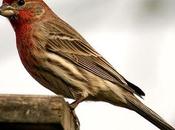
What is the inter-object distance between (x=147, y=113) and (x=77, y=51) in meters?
1.80

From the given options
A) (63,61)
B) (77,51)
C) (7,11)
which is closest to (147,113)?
(63,61)

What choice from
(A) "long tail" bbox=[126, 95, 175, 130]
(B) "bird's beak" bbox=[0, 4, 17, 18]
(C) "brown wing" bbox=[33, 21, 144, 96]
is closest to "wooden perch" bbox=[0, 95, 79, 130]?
(A) "long tail" bbox=[126, 95, 175, 130]

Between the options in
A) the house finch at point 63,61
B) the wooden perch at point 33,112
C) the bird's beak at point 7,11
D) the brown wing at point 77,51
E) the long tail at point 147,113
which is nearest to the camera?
the wooden perch at point 33,112

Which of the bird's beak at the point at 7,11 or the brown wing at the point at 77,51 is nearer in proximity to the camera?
the brown wing at the point at 77,51

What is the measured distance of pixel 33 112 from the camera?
5.42 meters

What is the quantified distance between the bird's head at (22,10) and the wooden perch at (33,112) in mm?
3861

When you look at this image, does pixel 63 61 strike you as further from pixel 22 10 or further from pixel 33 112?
pixel 33 112

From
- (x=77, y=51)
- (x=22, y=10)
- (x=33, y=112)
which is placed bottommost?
(x=77, y=51)

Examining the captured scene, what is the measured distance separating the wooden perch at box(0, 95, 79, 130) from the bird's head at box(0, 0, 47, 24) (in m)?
3.86

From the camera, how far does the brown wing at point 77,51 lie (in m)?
9.02

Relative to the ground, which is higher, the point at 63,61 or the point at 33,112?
the point at 33,112

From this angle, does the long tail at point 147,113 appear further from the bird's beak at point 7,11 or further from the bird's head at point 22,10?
the bird's beak at point 7,11

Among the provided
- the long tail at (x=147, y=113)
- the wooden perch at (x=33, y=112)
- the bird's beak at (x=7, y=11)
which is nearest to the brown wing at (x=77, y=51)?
the long tail at (x=147, y=113)

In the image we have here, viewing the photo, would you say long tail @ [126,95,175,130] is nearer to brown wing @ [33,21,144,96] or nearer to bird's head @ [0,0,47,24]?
brown wing @ [33,21,144,96]
